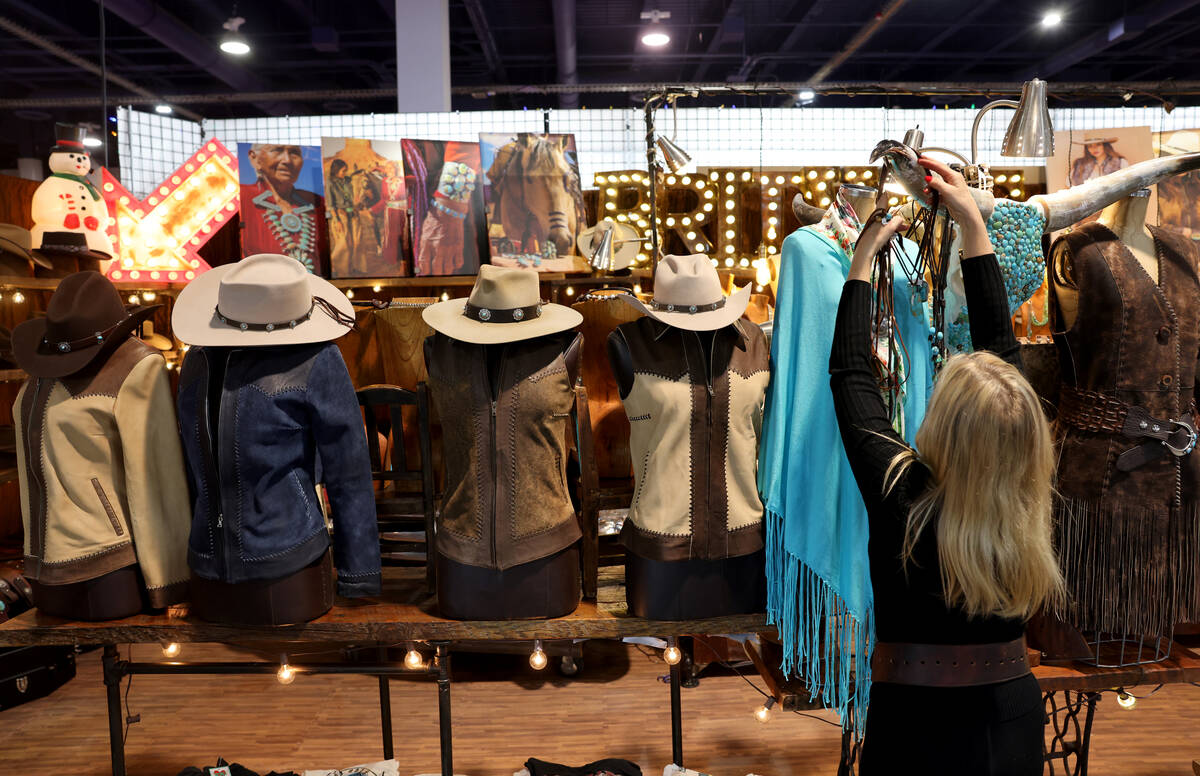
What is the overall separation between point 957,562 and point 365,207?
3.76 meters

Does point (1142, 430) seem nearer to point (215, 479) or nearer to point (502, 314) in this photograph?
point (502, 314)

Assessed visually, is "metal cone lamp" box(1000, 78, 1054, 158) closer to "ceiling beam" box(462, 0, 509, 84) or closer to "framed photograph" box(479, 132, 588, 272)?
"framed photograph" box(479, 132, 588, 272)

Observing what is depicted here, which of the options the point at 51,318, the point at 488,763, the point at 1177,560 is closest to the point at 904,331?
the point at 1177,560

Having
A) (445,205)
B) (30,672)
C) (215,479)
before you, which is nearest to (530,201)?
(445,205)

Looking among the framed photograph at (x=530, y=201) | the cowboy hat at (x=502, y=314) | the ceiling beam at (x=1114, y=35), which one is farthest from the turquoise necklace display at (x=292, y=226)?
the ceiling beam at (x=1114, y=35)

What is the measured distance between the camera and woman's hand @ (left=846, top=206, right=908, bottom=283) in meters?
1.82

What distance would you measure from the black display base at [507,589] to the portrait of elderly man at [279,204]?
2736 mm

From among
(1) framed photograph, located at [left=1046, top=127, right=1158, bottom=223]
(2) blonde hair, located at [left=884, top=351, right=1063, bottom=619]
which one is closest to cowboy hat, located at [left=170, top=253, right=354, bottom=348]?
(2) blonde hair, located at [left=884, top=351, right=1063, bottom=619]

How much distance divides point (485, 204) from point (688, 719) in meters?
2.94

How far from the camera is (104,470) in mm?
2352

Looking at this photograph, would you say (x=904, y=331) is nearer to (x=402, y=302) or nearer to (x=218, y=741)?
(x=402, y=302)

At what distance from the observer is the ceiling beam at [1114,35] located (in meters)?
8.45

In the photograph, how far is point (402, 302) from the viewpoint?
347 centimetres

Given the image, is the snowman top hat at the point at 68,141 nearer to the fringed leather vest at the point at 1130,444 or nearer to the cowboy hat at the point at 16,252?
the cowboy hat at the point at 16,252
